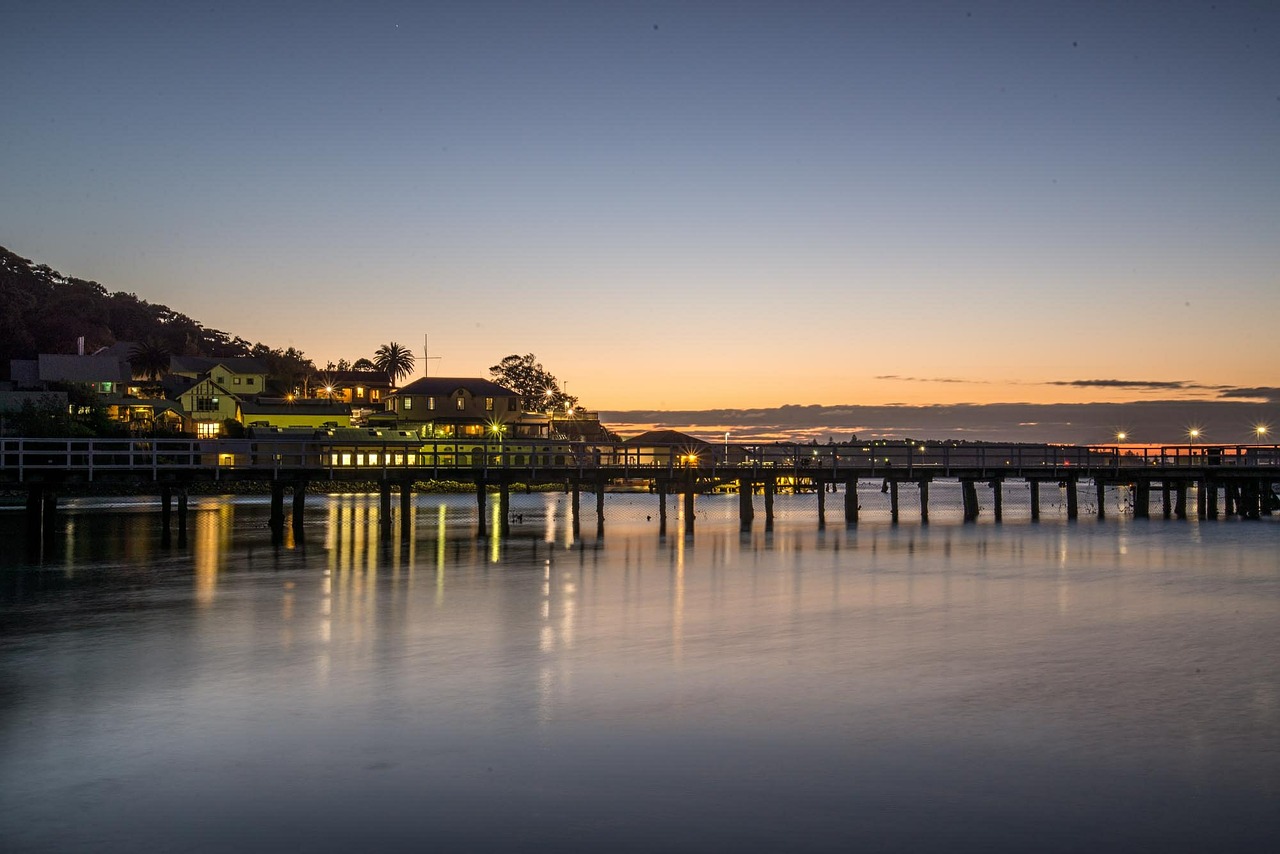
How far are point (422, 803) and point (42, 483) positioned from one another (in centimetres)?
3288

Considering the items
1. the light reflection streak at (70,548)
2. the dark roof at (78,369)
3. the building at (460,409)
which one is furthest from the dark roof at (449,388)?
the light reflection streak at (70,548)

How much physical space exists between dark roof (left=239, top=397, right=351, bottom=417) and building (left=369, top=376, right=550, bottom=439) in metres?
3.55

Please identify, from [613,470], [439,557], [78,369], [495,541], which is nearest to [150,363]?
[78,369]

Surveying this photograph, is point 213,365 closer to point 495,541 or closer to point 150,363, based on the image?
point 150,363

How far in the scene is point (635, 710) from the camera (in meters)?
16.7

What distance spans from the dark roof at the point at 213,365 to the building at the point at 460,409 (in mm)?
20042

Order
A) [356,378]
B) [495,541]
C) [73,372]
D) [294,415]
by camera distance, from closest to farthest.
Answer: [495,541], [294,415], [73,372], [356,378]

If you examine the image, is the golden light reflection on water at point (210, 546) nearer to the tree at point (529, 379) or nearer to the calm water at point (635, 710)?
the calm water at point (635, 710)

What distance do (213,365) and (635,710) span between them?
12294 centimetres

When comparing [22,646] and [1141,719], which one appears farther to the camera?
[22,646]

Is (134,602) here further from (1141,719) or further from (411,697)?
(1141,719)

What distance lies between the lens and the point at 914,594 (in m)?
30.0

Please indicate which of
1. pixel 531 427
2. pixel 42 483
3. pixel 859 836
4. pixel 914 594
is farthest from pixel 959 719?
pixel 531 427

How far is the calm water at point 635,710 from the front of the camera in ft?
38.5
